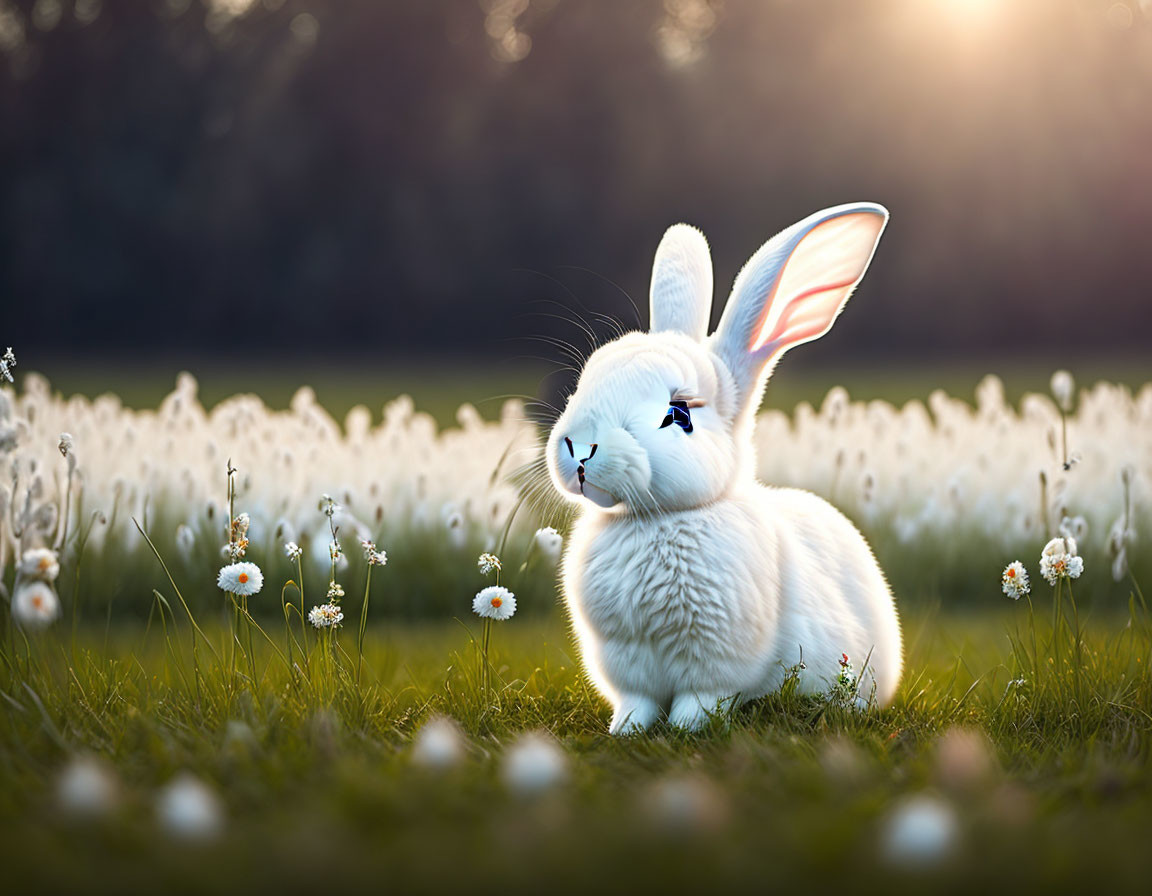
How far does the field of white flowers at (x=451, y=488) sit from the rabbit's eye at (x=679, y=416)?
1.91 metres

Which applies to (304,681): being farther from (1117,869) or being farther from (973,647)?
(973,647)

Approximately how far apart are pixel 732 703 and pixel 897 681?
907 mm

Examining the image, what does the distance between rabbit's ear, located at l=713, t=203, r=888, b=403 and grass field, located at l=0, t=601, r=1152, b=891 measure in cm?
112

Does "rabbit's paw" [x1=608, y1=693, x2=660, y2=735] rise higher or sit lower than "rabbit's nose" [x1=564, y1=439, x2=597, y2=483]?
lower

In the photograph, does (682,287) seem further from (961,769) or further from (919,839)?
(919,839)

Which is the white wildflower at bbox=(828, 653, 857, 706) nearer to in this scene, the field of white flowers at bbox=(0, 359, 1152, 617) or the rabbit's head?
the rabbit's head

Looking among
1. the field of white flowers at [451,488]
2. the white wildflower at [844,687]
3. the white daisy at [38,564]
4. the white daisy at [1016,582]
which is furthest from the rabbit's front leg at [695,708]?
the field of white flowers at [451,488]

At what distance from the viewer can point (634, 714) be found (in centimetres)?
339

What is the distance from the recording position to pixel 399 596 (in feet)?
20.2

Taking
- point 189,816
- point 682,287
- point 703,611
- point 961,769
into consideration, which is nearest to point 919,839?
point 961,769

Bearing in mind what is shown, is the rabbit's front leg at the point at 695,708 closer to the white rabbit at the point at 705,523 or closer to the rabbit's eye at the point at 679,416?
the white rabbit at the point at 705,523

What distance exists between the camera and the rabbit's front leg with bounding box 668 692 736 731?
327 cm

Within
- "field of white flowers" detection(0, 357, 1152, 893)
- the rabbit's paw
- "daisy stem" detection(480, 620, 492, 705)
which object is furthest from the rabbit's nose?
the rabbit's paw

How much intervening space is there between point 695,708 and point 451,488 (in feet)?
11.0
